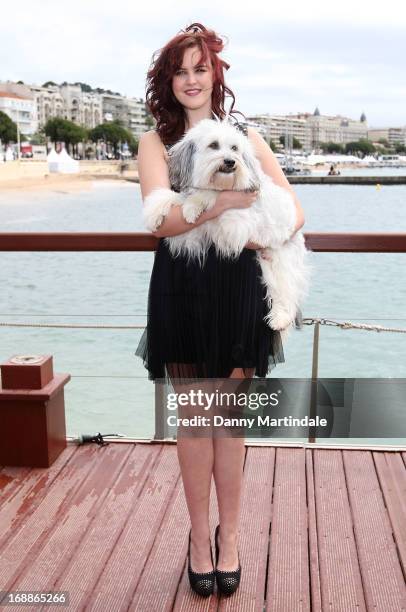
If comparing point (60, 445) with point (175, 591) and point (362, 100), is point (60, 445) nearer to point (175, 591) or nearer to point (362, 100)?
point (175, 591)

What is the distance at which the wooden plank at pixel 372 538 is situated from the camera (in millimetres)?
1723

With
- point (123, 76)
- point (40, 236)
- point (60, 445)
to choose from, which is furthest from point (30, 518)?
point (123, 76)

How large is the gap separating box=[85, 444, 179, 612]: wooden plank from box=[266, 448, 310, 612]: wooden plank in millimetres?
331

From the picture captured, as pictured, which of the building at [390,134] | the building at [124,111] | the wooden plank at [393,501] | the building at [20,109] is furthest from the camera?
the building at [124,111]

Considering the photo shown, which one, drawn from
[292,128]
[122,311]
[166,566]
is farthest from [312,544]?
[292,128]

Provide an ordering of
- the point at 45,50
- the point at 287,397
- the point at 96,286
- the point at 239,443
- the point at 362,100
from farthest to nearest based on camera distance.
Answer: the point at 45,50
the point at 362,100
the point at 96,286
the point at 287,397
the point at 239,443

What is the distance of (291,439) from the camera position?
2.69 m

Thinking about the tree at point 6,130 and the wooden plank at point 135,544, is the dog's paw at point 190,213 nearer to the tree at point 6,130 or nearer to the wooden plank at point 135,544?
the wooden plank at point 135,544

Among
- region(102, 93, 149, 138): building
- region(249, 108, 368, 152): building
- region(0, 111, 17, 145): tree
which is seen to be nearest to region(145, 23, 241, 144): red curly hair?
region(0, 111, 17, 145): tree

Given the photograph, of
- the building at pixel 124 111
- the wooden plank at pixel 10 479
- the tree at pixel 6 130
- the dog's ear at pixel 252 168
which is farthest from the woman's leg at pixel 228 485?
the building at pixel 124 111

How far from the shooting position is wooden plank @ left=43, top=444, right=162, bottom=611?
178 centimetres

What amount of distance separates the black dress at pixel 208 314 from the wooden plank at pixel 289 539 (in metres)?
0.62

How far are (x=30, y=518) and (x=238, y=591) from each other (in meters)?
0.78

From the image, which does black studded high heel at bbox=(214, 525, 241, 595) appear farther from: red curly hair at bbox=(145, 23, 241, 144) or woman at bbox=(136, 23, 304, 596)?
red curly hair at bbox=(145, 23, 241, 144)
